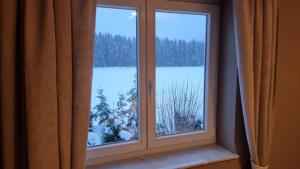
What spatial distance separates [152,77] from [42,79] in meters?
0.91

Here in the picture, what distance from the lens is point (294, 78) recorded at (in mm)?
2340

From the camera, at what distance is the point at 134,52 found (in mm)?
1942

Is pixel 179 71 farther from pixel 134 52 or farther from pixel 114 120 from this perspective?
pixel 114 120

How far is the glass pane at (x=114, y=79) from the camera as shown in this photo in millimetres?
1834

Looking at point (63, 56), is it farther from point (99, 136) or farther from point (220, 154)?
point (220, 154)

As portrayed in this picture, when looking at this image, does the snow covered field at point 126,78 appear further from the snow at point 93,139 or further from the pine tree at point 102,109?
the snow at point 93,139

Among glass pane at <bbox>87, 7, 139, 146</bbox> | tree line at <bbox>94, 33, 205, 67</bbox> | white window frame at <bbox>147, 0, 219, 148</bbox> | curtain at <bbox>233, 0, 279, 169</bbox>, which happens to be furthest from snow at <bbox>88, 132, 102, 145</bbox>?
curtain at <bbox>233, 0, 279, 169</bbox>

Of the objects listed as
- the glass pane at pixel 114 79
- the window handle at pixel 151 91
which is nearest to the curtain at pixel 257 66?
the window handle at pixel 151 91

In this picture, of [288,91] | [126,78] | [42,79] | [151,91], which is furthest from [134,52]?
[288,91]

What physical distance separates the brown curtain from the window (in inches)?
17.3

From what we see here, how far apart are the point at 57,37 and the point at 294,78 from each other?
2.07 metres

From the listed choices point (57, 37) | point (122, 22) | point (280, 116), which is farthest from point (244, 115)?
point (57, 37)

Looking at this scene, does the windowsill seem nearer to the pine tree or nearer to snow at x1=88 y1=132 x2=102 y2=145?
snow at x1=88 y1=132 x2=102 y2=145

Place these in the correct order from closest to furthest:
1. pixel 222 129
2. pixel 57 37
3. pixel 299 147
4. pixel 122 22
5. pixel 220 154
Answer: pixel 57 37, pixel 122 22, pixel 220 154, pixel 222 129, pixel 299 147
